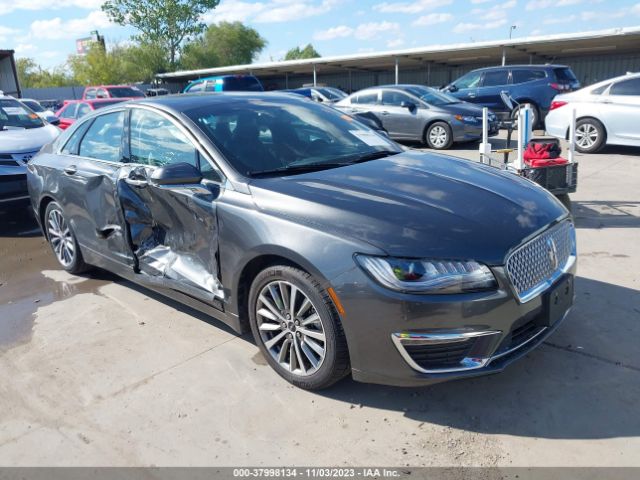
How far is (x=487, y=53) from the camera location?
24.7 metres

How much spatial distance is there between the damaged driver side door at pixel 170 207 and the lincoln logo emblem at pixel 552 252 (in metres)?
1.93

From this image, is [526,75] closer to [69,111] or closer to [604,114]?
[604,114]

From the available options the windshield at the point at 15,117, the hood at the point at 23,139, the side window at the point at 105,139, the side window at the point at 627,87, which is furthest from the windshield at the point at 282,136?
the side window at the point at 627,87

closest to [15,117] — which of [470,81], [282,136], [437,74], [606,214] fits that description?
[282,136]

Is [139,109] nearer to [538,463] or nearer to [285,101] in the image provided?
[285,101]

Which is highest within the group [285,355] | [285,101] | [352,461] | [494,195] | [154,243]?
[285,101]

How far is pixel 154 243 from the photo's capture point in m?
3.99

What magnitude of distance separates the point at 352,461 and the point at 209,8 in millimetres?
70624

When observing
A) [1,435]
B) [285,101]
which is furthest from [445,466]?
[285,101]

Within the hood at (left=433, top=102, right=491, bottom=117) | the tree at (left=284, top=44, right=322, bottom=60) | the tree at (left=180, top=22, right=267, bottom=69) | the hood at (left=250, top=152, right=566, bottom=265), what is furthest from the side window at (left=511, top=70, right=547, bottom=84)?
the tree at (left=284, top=44, right=322, bottom=60)

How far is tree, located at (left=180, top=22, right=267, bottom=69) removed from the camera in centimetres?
7281

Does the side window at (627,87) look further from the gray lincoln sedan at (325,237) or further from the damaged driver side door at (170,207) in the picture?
the damaged driver side door at (170,207)

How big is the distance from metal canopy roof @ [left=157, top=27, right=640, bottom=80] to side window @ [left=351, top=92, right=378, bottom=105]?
34.5 feet

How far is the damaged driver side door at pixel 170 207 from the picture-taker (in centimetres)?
333
